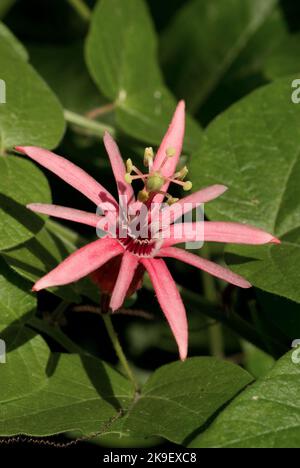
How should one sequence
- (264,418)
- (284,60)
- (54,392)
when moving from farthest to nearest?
(284,60) < (54,392) < (264,418)

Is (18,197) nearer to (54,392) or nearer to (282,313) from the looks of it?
(54,392)

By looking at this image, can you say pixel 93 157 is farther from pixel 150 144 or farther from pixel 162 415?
pixel 162 415

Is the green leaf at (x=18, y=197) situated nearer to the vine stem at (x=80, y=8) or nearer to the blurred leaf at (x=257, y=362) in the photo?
the blurred leaf at (x=257, y=362)

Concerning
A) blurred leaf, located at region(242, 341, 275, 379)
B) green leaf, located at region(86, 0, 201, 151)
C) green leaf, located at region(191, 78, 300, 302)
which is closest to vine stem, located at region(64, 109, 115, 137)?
green leaf, located at region(86, 0, 201, 151)

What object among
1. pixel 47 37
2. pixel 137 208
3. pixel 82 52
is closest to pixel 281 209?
pixel 137 208

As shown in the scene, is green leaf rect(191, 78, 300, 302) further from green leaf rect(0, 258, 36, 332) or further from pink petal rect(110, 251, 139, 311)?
green leaf rect(0, 258, 36, 332)

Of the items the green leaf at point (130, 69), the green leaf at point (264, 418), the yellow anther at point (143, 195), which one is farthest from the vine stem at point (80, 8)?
the green leaf at point (264, 418)

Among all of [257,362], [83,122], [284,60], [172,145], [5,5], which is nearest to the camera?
[172,145]

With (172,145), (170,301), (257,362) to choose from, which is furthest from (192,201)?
(257,362)
